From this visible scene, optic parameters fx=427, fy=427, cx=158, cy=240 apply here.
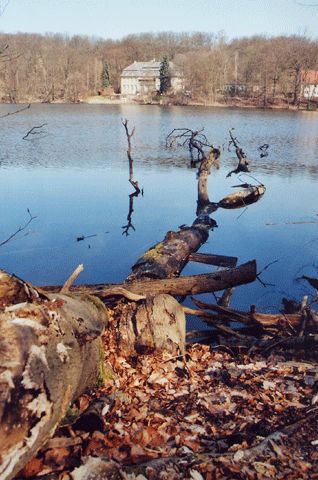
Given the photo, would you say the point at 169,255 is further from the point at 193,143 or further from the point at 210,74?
the point at 210,74

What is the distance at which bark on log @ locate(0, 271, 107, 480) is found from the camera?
2.93 m

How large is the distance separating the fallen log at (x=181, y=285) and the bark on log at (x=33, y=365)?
2.70m

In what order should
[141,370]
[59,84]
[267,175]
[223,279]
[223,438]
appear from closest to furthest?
[223,438]
[141,370]
[223,279]
[267,175]
[59,84]

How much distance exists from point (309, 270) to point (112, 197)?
11.2m

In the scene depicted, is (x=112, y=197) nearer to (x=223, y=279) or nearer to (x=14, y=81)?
(x=223, y=279)

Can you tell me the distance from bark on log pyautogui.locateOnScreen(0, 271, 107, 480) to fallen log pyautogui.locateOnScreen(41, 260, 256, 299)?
Answer: 2.70 m

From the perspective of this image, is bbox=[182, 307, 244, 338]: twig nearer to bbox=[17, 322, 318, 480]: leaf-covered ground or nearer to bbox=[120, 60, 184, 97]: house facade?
bbox=[17, 322, 318, 480]: leaf-covered ground

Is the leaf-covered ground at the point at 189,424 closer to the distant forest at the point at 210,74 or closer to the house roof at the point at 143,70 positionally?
the distant forest at the point at 210,74

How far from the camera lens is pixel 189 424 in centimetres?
434

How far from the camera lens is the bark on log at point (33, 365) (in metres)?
2.93

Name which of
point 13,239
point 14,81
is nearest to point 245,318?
point 13,239

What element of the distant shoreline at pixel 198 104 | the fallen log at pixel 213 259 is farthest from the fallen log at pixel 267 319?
the distant shoreline at pixel 198 104

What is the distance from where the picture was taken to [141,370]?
5.66 meters

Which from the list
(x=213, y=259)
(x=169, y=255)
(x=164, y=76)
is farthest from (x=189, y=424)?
(x=164, y=76)
